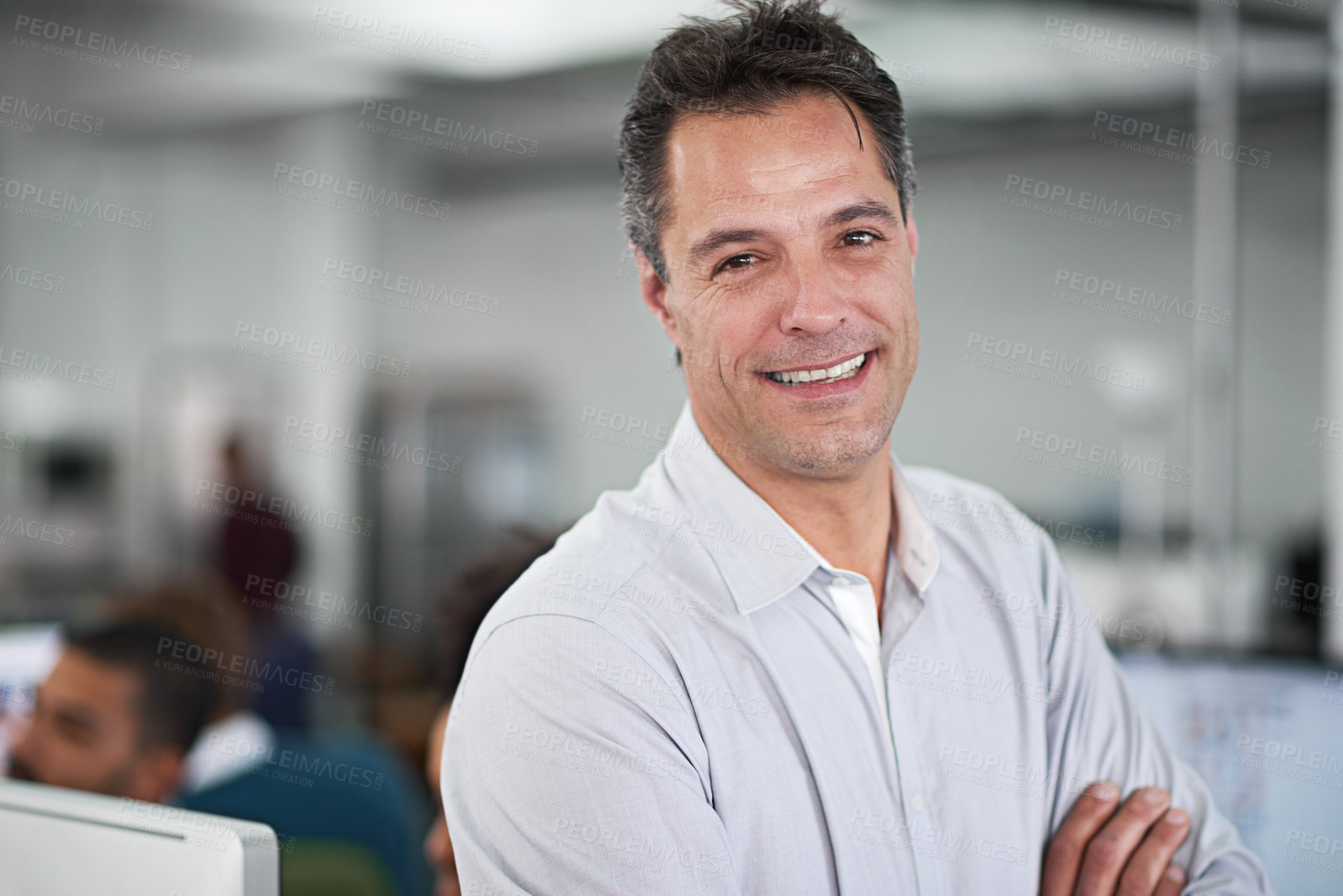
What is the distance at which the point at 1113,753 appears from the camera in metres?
1.20

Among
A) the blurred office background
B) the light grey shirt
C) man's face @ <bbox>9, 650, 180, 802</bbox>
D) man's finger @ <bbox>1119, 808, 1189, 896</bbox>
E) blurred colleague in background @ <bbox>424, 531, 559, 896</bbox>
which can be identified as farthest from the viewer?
the blurred office background

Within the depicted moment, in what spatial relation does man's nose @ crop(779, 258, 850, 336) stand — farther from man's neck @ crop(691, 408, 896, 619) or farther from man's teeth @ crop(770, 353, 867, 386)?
man's neck @ crop(691, 408, 896, 619)

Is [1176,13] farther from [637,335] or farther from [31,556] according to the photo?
[31,556]

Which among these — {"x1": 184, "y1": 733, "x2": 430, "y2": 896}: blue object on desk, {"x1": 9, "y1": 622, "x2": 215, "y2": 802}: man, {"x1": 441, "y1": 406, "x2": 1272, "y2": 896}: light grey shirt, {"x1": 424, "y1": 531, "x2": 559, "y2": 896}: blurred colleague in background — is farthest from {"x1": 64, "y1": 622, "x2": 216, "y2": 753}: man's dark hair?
{"x1": 441, "y1": 406, "x2": 1272, "y2": 896}: light grey shirt

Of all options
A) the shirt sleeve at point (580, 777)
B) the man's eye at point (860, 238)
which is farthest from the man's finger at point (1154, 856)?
the man's eye at point (860, 238)

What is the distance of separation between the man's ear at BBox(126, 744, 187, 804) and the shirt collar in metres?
1.41

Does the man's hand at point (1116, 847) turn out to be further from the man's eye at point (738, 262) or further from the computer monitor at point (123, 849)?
the computer monitor at point (123, 849)

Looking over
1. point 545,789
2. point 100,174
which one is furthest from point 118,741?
point 100,174

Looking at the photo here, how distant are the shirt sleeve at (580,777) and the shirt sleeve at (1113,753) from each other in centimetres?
47

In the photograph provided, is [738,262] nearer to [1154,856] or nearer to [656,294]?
[656,294]

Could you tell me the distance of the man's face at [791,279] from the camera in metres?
1.12

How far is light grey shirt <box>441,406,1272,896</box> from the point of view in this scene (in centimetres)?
93

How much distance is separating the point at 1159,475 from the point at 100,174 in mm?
6458

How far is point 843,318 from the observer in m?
1.14
